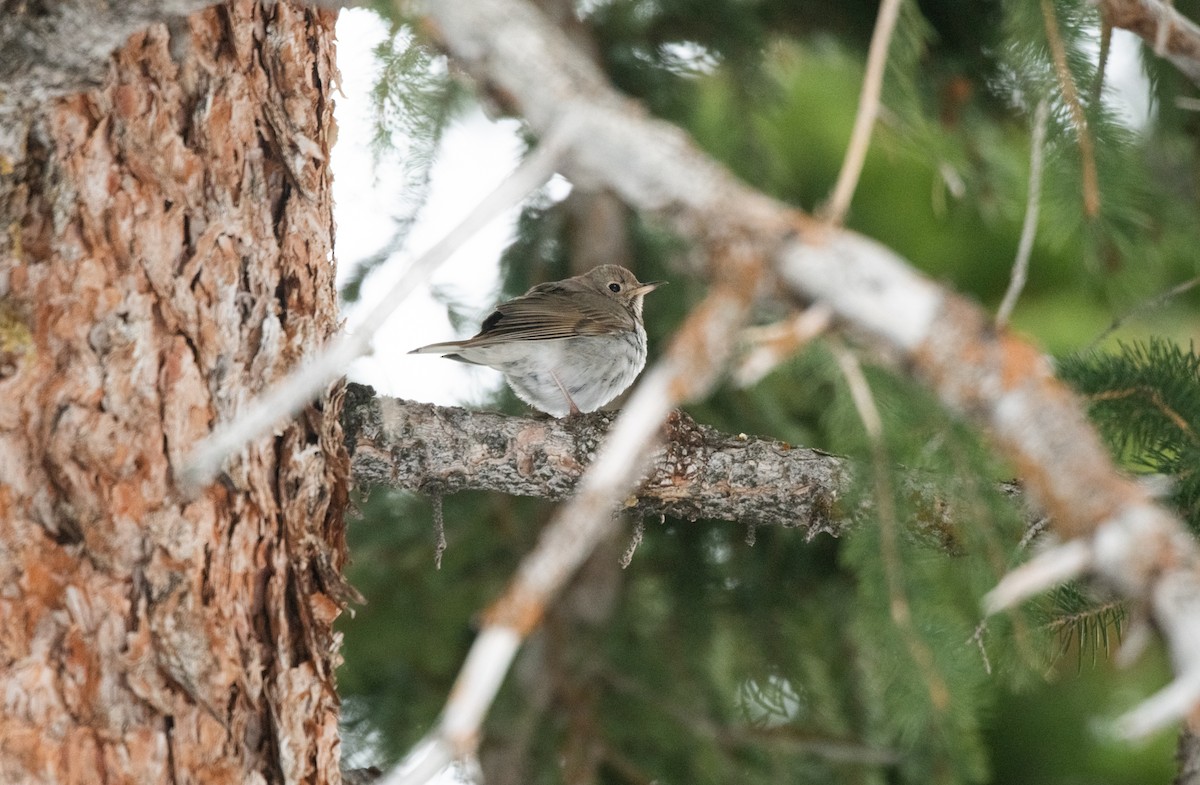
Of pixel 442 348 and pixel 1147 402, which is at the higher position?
pixel 1147 402

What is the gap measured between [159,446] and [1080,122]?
1.69m

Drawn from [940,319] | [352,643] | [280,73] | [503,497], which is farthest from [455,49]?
[352,643]

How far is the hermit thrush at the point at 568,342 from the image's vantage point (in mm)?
4027

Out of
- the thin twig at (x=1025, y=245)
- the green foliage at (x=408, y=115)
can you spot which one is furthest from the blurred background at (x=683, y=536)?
the thin twig at (x=1025, y=245)

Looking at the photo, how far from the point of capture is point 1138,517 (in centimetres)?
99

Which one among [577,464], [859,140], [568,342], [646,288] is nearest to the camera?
[859,140]

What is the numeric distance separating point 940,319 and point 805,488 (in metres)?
1.64

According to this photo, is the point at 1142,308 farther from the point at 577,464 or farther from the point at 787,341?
the point at 787,341

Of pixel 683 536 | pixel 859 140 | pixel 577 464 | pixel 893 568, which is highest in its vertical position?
pixel 859 140

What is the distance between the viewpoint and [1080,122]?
2053 mm

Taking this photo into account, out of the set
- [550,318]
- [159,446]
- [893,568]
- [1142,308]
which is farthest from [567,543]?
[550,318]

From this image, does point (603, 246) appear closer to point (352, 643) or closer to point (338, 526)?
point (352, 643)

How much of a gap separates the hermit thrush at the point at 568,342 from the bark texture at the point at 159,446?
5.28 ft

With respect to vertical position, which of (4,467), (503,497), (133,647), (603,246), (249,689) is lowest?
(503,497)
